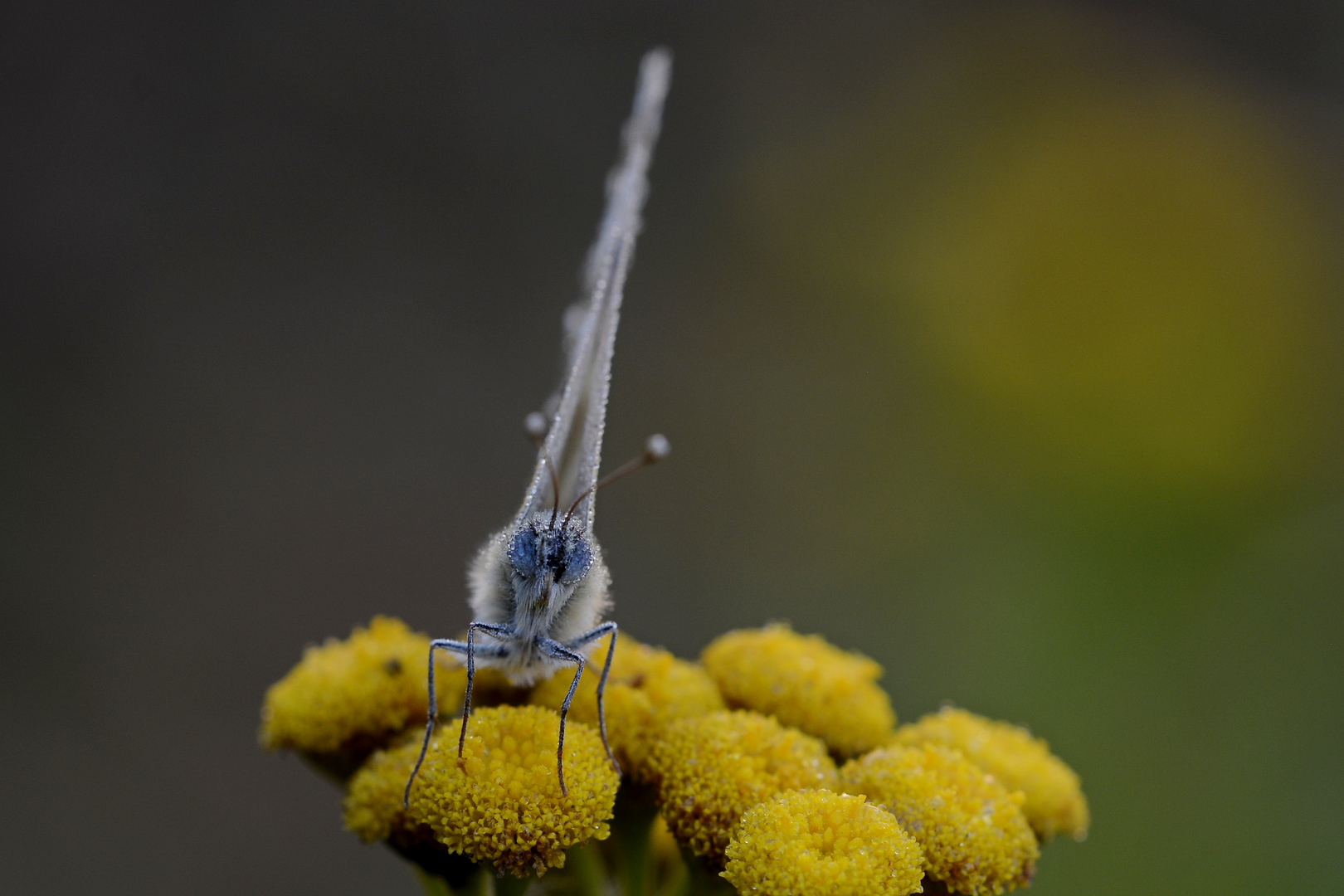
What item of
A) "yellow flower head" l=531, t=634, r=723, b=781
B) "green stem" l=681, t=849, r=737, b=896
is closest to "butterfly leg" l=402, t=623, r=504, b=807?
"yellow flower head" l=531, t=634, r=723, b=781

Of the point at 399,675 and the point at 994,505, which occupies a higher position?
the point at 994,505

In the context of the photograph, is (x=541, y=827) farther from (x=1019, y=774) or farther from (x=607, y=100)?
(x=607, y=100)

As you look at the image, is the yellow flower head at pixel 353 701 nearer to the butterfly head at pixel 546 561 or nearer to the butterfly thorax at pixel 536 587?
the butterfly thorax at pixel 536 587

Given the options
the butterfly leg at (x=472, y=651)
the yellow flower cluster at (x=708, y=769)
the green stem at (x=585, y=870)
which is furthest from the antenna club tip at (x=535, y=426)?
the green stem at (x=585, y=870)

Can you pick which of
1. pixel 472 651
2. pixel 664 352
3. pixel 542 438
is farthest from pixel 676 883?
pixel 664 352

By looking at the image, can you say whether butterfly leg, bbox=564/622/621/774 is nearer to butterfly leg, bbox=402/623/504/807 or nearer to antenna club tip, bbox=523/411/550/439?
butterfly leg, bbox=402/623/504/807

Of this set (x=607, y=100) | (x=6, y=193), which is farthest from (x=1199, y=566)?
(x=6, y=193)
